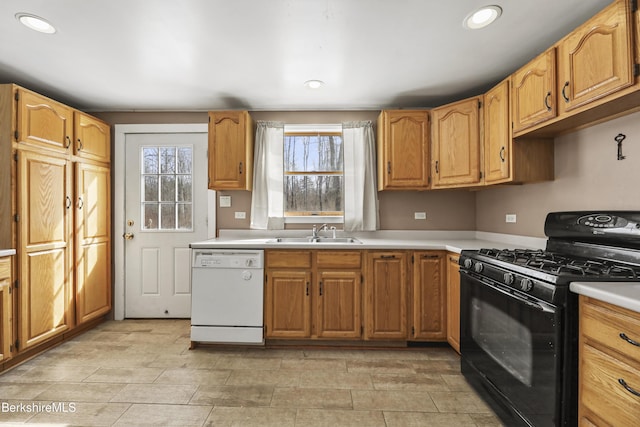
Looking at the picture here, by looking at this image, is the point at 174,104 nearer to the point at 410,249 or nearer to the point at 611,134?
the point at 410,249

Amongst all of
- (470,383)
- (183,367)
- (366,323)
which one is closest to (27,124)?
(183,367)

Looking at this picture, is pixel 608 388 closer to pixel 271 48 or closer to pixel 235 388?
pixel 235 388

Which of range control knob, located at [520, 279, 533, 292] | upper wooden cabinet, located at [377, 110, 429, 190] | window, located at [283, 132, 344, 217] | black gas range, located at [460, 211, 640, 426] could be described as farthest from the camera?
window, located at [283, 132, 344, 217]

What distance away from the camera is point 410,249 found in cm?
273

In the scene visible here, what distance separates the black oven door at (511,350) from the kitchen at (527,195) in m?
0.88

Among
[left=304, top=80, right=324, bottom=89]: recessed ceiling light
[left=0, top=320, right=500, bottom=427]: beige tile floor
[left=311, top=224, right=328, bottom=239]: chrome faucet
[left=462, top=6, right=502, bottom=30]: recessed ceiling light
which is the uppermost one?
[left=462, top=6, right=502, bottom=30]: recessed ceiling light

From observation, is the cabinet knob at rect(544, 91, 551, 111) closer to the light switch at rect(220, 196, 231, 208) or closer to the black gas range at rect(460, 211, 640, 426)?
the black gas range at rect(460, 211, 640, 426)

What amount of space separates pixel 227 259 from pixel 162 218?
4.19ft

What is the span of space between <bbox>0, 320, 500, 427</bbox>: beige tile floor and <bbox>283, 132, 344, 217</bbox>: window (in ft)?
4.81

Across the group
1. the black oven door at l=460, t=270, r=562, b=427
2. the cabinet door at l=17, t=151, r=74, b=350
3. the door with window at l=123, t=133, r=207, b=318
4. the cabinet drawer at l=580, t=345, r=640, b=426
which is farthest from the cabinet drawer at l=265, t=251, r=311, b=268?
the cabinet drawer at l=580, t=345, r=640, b=426

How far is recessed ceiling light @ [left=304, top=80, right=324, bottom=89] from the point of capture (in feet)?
9.15

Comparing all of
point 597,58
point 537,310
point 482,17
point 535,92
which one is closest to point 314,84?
point 482,17

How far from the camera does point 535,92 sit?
6.65ft

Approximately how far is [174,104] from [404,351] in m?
3.28
